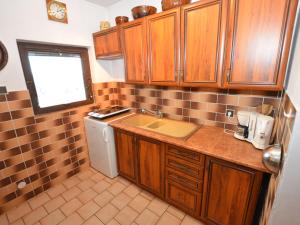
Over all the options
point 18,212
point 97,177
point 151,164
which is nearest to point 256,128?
point 151,164

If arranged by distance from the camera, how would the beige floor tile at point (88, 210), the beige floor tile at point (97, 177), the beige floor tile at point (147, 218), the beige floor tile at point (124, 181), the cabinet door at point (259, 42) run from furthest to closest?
1. the beige floor tile at point (97, 177)
2. the beige floor tile at point (124, 181)
3. the beige floor tile at point (88, 210)
4. the beige floor tile at point (147, 218)
5. the cabinet door at point (259, 42)

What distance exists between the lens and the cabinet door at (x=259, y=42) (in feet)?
3.43

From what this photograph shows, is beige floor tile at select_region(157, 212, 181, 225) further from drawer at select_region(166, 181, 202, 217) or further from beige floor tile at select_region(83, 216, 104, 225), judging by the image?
beige floor tile at select_region(83, 216, 104, 225)

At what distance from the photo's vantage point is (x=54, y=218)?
5.62ft

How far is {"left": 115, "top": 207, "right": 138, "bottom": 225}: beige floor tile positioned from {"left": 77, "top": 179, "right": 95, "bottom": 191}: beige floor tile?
26.6 inches

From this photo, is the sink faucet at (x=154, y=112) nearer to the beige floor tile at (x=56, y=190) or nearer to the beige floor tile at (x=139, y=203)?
the beige floor tile at (x=139, y=203)

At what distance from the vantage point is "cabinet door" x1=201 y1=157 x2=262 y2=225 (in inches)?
46.4

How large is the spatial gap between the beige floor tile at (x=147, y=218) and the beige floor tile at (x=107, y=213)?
0.93 feet

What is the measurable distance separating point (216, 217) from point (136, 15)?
2.24 meters

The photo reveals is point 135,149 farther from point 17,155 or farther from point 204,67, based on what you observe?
point 17,155

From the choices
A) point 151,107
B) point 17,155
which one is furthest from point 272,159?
point 17,155

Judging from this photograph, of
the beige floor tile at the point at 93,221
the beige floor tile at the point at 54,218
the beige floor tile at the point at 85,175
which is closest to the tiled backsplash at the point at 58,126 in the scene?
the beige floor tile at the point at 85,175

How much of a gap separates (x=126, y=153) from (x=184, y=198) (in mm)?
880

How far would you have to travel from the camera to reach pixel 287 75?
1.11 metres
